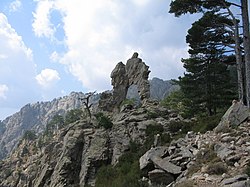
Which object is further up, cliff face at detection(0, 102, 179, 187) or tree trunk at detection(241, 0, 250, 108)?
tree trunk at detection(241, 0, 250, 108)

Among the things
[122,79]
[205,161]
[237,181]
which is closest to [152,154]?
[205,161]

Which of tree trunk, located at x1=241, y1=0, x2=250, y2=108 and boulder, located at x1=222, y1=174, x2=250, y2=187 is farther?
tree trunk, located at x1=241, y1=0, x2=250, y2=108

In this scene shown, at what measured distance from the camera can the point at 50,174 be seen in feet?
80.0

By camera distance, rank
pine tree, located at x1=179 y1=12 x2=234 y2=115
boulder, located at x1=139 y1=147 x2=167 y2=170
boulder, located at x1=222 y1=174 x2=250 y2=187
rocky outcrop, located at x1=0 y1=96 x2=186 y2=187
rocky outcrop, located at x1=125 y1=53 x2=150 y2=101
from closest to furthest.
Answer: boulder, located at x1=222 y1=174 x2=250 y2=187, boulder, located at x1=139 y1=147 x2=167 y2=170, rocky outcrop, located at x1=0 y1=96 x2=186 y2=187, pine tree, located at x1=179 y1=12 x2=234 y2=115, rocky outcrop, located at x1=125 y1=53 x2=150 y2=101

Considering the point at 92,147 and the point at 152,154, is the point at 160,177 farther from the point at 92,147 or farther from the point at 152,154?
the point at 92,147

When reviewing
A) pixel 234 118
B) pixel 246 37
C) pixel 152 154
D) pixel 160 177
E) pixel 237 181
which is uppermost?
pixel 246 37

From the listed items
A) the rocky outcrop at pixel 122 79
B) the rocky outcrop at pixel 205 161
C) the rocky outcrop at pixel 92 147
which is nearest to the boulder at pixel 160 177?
the rocky outcrop at pixel 205 161

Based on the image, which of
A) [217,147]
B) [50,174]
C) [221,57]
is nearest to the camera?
[217,147]

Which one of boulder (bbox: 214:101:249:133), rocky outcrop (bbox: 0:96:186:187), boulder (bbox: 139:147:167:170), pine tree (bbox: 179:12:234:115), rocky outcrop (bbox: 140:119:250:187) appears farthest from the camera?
pine tree (bbox: 179:12:234:115)

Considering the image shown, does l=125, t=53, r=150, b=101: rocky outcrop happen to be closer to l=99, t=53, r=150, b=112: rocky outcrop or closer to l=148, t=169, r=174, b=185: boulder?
l=99, t=53, r=150, b=112: rocky outcrop

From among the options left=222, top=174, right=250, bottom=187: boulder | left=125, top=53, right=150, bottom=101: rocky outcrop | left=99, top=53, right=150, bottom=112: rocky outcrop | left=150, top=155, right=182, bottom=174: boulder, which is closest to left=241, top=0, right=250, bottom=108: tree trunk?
left=150, top=155, right=182, bottom=174: boulder

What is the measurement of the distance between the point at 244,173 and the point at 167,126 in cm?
1226

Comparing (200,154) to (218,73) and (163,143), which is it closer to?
(163,143)

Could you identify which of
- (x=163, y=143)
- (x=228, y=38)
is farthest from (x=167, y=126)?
(x=228, y=38)
